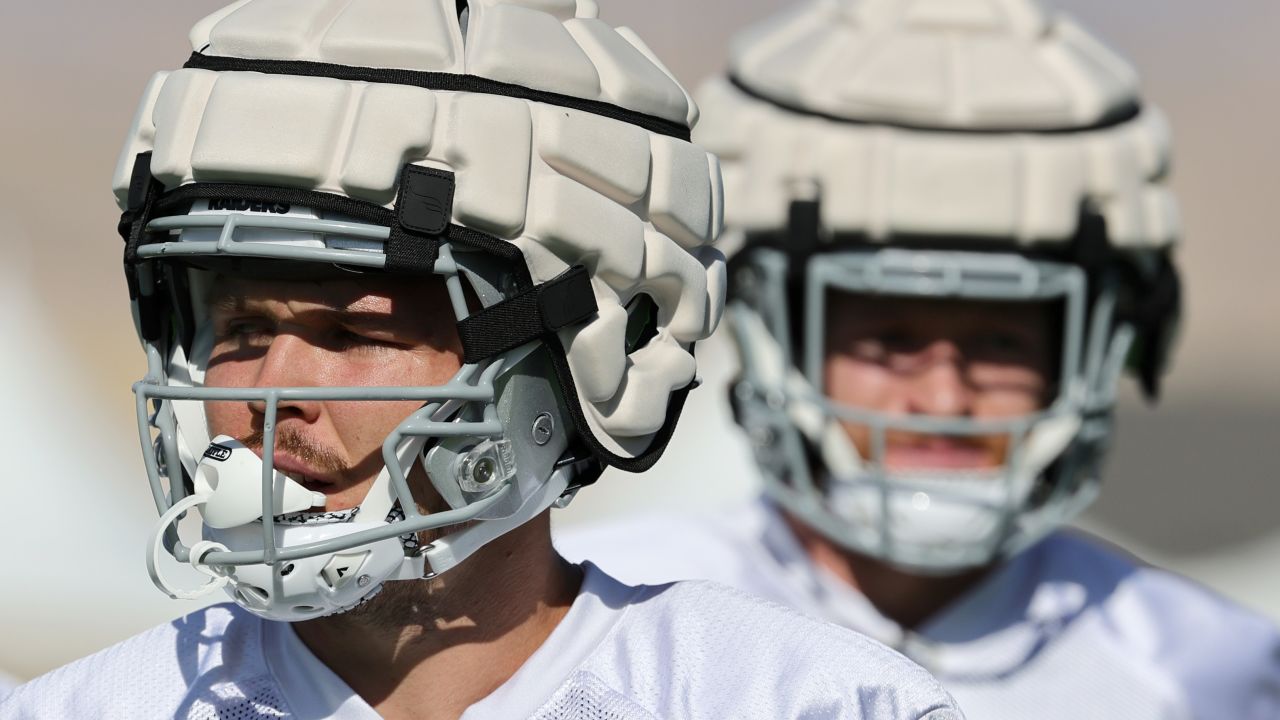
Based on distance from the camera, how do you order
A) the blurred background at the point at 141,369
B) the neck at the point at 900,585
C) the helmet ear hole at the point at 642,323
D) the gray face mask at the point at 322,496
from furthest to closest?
the blurred background at the point at 141,369 < the neck at the point at 900,585 < the helmet ear hole at the point at 642,323 < the gray face mask at the point at 322,496

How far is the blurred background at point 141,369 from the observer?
207 inches

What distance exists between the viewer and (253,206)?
183 centimetres

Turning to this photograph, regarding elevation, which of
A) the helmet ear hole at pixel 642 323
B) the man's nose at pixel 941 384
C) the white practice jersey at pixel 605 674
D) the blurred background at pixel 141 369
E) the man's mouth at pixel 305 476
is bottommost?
the blurred background at pixel 141 369

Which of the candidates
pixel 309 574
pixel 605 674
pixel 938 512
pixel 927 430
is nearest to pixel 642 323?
pixel 605 674

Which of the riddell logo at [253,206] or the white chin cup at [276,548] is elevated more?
the riddell logo at [253,206]

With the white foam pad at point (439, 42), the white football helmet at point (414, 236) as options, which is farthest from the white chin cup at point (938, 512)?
the white foam pad at point (439, 42)

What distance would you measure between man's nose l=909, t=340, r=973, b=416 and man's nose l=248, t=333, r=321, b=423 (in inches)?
66.3

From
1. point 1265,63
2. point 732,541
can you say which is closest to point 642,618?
point 732,541

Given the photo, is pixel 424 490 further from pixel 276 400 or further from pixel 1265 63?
pixel 1265 63

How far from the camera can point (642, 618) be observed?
2043 mm

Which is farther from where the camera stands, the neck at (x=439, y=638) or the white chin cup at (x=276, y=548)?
the neck at (x=439, y=638)

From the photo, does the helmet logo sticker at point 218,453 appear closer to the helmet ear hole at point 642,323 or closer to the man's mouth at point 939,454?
the helmet ear hole at point 642,323

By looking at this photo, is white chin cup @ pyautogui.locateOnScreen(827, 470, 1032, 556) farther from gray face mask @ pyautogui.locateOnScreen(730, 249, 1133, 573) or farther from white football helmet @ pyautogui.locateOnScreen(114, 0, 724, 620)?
white football helmet @ pyautogui.locateOnScreen(114, 0, 724, 620)

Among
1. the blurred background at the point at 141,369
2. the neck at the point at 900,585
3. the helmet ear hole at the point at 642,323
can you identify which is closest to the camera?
the helmet ear hole at the point at 642,323
